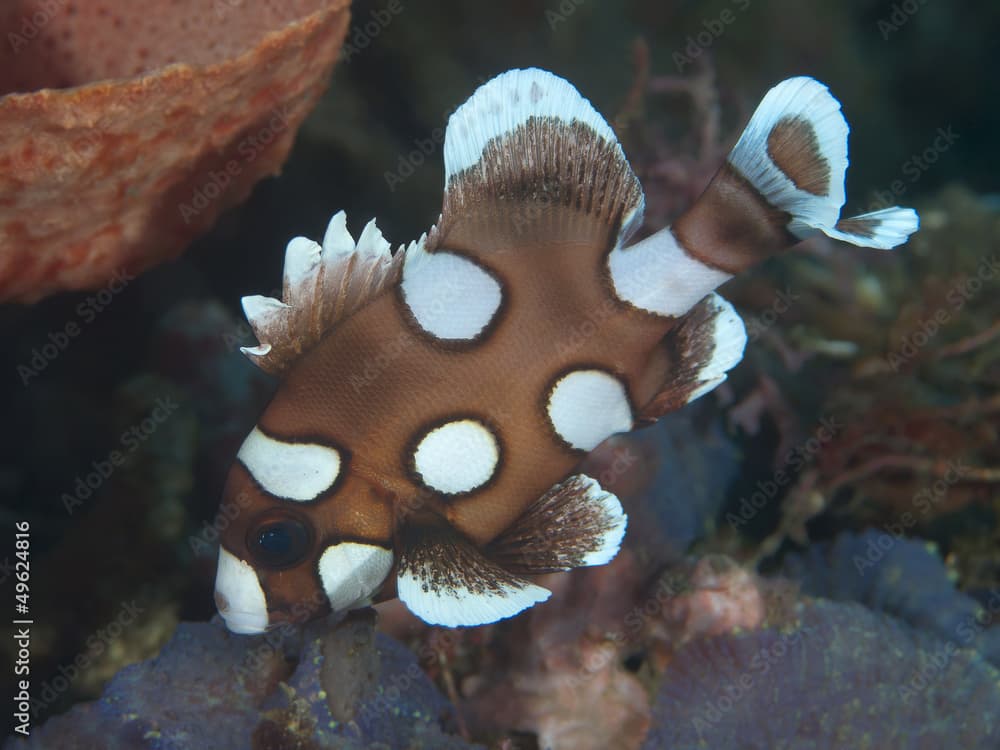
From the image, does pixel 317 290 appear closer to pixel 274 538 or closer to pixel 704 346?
pixel 274 538

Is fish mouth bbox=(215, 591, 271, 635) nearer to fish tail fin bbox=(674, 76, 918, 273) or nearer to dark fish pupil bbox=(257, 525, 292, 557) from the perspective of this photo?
dark fish pupil bbox=(257, 525, 292, 557)

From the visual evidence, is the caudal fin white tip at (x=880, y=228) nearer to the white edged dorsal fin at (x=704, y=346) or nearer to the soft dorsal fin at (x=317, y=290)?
the white edged dorsal fin at (x=704, y=346)

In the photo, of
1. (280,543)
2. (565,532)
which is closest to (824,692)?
(565,532)

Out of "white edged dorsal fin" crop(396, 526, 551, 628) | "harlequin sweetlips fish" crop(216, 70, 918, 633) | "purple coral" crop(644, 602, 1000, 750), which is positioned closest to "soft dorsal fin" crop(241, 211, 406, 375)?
"harlequin sweetlips fish" crop(216, 70, 918, 633)

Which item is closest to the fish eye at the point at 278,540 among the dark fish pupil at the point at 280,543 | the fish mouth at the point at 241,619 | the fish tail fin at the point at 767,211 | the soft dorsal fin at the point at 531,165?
the dark fish pupil at the point at 280,543

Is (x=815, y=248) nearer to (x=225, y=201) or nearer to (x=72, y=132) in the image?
(x=225, y=201)

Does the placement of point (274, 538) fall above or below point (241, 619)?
above

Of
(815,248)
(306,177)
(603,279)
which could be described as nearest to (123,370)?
(306,177)
